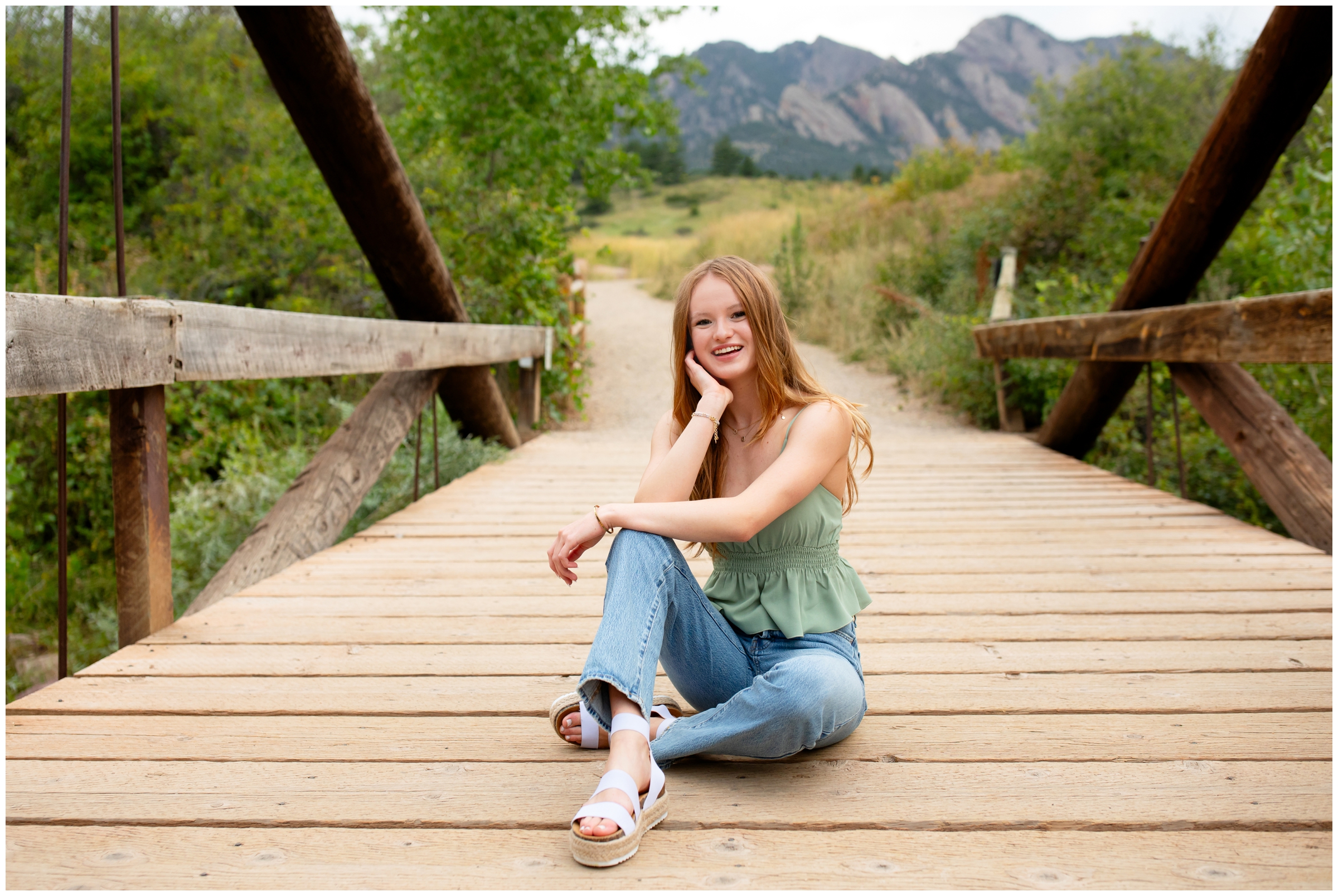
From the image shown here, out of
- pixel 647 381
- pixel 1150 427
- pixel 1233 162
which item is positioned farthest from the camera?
pixel 647 381

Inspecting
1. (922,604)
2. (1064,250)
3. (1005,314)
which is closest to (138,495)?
(922,604)

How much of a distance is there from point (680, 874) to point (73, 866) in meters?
0.85

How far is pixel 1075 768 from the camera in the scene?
1.54 m

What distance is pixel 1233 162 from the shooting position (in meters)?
3.42

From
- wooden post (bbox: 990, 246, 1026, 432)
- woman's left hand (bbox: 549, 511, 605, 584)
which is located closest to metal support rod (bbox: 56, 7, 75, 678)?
woman's left hand (bbox: 549, 511, 605, 584)

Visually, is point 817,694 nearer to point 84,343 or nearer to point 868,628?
point 868,628

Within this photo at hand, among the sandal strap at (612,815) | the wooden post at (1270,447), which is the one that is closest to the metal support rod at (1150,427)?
the wooden post at (1270,447)

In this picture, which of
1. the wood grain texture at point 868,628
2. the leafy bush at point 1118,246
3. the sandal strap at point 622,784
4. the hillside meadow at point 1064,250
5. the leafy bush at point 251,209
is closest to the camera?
the sandal strap at point 622,784

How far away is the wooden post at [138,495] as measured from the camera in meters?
2.06

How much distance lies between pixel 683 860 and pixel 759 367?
90cm

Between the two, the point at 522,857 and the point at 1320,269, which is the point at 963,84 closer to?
the point at 1320,269

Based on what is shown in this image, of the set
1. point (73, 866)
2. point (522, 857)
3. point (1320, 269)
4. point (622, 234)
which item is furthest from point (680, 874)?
point (622, 234)

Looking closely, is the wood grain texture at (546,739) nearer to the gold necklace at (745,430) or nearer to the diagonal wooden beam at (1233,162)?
the gold necklace at (745,430)

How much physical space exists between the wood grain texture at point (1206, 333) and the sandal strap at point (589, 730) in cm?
234
